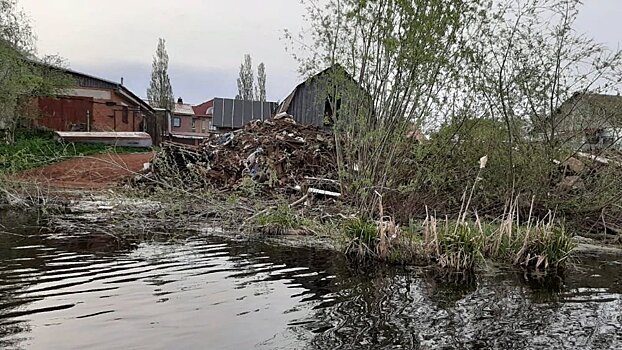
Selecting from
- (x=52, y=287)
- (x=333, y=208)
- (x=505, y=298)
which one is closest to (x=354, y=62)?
(x=333, y=208)

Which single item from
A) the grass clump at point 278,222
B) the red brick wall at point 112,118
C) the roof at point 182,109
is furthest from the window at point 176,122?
the grass clump at point 278,222

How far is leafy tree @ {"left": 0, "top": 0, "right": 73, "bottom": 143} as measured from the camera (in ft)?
82.9

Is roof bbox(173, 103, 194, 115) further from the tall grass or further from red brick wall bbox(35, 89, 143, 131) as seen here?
the tall grass

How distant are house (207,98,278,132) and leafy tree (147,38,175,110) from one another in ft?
63.1

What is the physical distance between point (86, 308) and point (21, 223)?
7.21 m

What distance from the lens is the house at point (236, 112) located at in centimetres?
4238

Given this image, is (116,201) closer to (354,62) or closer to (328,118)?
(328,118)

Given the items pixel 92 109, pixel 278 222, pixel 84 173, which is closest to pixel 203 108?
pixel 92 109

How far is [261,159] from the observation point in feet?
56.3

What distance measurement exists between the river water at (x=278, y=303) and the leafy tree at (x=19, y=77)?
19.2 metres

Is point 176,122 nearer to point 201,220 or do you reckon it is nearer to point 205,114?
point 205,114

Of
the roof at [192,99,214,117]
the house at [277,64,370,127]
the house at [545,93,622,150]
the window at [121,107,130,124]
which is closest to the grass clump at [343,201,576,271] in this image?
the house at [545,93,622,150]

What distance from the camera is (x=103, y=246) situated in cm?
966

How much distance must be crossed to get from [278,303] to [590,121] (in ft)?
28.6
